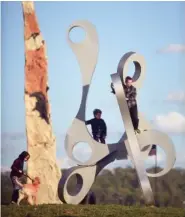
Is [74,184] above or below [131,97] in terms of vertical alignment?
below

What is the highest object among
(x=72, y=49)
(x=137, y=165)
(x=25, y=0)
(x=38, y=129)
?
(x=25, y=0)

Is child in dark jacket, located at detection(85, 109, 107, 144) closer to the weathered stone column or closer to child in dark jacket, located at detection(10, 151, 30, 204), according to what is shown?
the weathered stone column

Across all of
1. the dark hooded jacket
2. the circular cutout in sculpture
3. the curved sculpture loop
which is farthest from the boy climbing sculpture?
the dark hooded jacket

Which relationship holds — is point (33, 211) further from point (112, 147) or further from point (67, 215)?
point (112, 147)

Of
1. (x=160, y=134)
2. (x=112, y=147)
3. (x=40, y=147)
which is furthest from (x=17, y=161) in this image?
(x=160, y=134)

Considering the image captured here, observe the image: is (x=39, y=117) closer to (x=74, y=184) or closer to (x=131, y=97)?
(x=74, y=184)

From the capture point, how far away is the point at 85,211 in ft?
17.3

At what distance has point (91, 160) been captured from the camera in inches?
220

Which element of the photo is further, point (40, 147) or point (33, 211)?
point (40, 147)

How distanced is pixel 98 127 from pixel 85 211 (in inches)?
29.7

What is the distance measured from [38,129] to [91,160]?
2.04 ft

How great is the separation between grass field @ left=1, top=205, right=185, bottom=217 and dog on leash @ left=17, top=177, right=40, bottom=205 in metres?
0.19

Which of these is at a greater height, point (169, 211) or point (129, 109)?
point (129, 109)

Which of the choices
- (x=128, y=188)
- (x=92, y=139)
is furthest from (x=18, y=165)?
(x=128, y=188)
